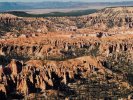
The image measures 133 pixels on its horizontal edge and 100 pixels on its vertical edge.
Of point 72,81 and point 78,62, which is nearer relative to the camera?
point 72,81

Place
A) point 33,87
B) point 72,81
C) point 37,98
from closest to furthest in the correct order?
point 37,98 → point 33,87 → point 72,81

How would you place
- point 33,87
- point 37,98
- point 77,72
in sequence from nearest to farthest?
1. point 37,98
2. point 33,87
3. point 77,72

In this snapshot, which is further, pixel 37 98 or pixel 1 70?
pixel 1 70

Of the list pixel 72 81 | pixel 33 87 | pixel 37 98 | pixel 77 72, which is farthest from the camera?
pixel 77 72

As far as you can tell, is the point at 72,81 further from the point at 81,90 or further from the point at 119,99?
the point at 119,99

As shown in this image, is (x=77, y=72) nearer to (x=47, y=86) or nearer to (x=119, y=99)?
(x=47, y=86)

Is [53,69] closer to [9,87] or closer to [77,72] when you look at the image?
[77,72]

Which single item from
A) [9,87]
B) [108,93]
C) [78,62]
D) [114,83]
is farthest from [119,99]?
[78,62]

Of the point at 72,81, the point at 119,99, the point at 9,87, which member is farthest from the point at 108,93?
the point at 9,87
